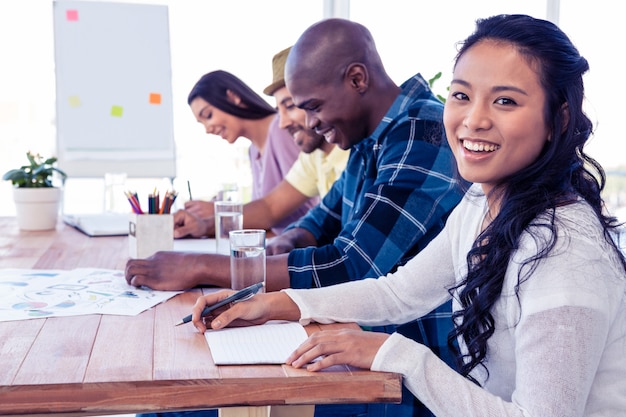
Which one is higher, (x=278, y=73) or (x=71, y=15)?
(x=71, y=15)

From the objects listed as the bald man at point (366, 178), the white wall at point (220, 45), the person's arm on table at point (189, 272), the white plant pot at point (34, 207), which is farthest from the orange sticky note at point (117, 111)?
the person's arm on table at point (189, 272)

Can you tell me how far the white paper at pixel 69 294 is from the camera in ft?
4.18

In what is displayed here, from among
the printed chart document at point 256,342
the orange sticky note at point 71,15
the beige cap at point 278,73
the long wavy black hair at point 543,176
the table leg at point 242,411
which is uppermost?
the orange sticky note at point 71,15

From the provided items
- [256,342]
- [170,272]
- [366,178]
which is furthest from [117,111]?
[256,342]

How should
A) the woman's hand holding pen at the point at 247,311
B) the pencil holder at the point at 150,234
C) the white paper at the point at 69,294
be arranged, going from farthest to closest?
1. the pencil holder at the point at 150,234
2. the white paper at the point at 69,294
3. the woman's hand holding pen at the point at 247,311

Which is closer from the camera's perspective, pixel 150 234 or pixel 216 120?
pixel 150 234

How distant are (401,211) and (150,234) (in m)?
0.65

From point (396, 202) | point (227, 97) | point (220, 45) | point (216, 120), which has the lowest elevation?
point (396, 202)

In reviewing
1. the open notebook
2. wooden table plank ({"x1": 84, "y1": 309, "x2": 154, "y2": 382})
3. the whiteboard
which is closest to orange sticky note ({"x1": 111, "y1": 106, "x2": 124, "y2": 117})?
the whiteboard

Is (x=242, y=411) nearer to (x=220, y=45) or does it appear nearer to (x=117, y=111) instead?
(x=117, y=111)

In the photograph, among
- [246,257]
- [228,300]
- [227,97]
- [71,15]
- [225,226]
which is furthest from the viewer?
[71,15]

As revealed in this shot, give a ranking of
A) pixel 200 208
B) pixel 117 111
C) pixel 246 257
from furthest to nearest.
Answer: pixel 117 111 < pixel 200 208 < pixel 246 257

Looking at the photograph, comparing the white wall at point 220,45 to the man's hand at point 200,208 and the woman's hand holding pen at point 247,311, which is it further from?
the woman's hand holding pen at point 247,311

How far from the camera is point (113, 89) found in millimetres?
4172
